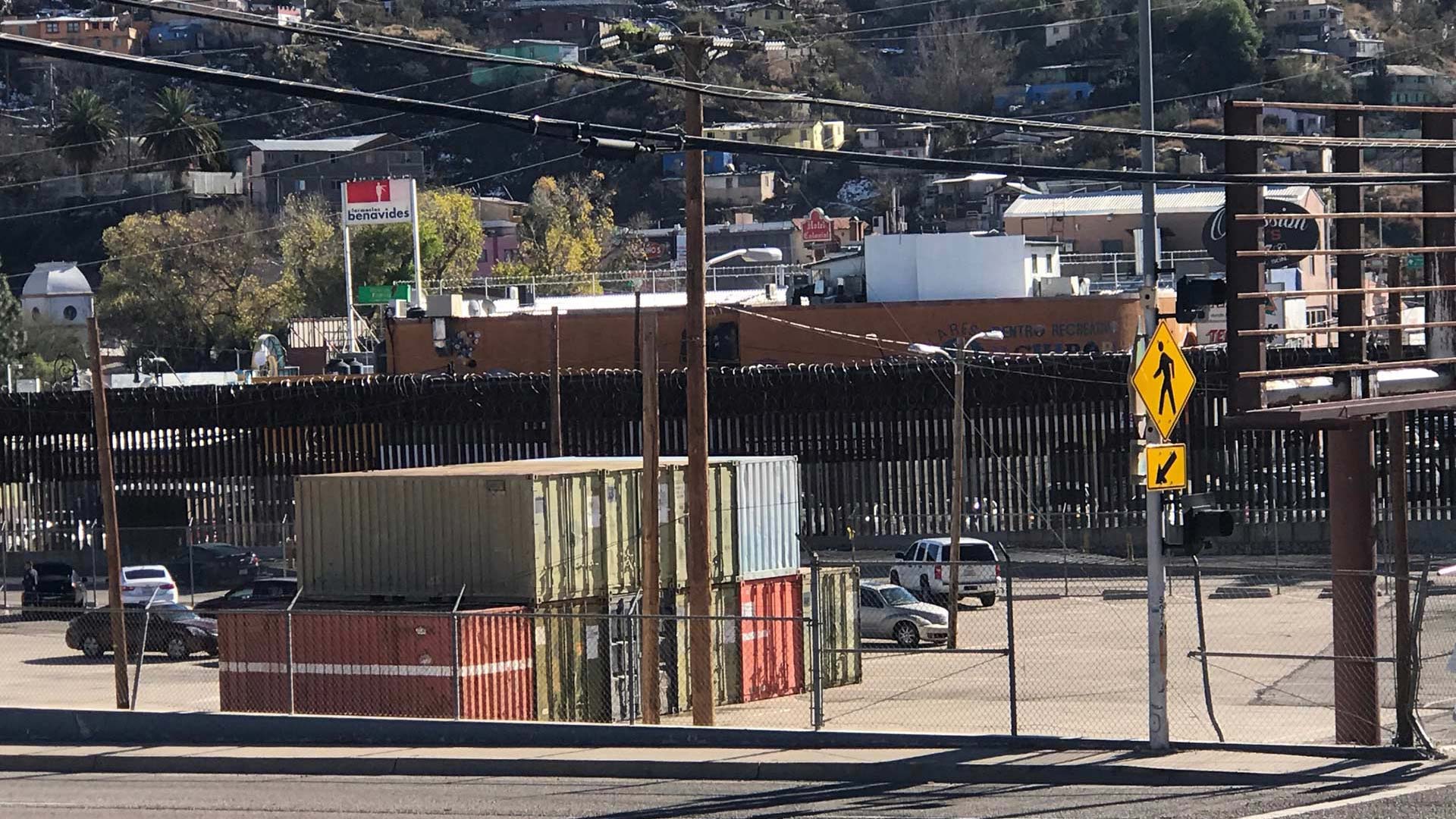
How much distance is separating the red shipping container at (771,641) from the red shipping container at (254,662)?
7253mm

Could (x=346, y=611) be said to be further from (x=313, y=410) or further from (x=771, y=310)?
(x=771, y=310)

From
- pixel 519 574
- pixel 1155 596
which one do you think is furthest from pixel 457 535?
pixel 1155 596

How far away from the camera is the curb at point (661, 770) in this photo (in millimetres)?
15664

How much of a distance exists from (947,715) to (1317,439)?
92.3 feet

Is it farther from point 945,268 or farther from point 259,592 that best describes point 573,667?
point 945,268

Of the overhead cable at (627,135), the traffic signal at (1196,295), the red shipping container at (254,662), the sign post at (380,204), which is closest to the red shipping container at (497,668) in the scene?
the red shipping container at (254,662)

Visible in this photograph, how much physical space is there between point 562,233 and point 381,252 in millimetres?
18169

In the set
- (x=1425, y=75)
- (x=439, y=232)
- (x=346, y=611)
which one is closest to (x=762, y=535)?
(x=346, y=611)

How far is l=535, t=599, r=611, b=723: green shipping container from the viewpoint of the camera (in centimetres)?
2352

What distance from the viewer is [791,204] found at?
543 ft

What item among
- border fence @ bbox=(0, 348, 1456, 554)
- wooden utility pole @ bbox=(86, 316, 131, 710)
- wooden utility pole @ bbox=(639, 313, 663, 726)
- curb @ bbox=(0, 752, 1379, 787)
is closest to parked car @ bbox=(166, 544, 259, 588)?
border fence @ bbox=(0, 348, 1456, 554)

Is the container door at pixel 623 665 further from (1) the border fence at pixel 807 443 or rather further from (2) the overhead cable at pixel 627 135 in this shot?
(1) the border fence at pixel 807 443

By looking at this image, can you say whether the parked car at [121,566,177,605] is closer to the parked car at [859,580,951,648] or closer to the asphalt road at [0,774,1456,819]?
the parked car at [859,580,951,648]

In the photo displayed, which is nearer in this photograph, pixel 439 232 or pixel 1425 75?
pixel 439 232
